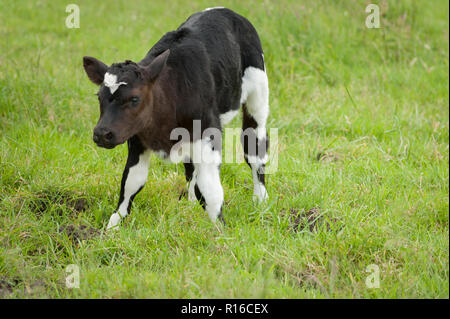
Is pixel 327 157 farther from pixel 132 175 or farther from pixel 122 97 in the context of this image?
pixel 122 97

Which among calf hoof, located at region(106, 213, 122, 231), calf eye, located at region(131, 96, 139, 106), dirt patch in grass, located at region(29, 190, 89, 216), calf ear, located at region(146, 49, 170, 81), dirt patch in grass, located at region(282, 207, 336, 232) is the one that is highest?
calf ear, located at region(146, 49, 170, 81)

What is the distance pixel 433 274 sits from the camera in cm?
344

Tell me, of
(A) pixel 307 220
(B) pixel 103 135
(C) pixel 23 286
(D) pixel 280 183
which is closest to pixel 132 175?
(B) pixel 103 135

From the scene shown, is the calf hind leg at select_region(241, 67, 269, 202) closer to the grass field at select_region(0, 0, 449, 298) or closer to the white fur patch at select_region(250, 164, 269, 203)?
the white fur patch at select_region(250, 164, 269, 203)

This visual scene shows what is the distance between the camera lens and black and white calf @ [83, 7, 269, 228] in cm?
361

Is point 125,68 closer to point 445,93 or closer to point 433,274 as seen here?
point 433,274

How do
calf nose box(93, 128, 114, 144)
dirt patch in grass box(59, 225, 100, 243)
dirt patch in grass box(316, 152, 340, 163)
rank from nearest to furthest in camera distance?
calf nose box(93, 128, 114, 144) → dirt patch in grass box(59, 225, 100, 243) → dirt patch in grass box(316, 152, 340, 163)

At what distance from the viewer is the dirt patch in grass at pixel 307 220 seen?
4.17m

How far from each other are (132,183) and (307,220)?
51.8 inches

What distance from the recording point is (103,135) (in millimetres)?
3492

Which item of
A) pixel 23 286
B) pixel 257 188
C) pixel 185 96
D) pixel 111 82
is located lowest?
pixel 23 286

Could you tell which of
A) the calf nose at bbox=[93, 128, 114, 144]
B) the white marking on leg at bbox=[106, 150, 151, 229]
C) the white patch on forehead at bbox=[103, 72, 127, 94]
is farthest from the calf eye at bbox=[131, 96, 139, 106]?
the white marking on leg at bbox=[106, 150, 151, 229]

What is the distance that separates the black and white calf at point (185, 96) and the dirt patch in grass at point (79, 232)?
15cm
